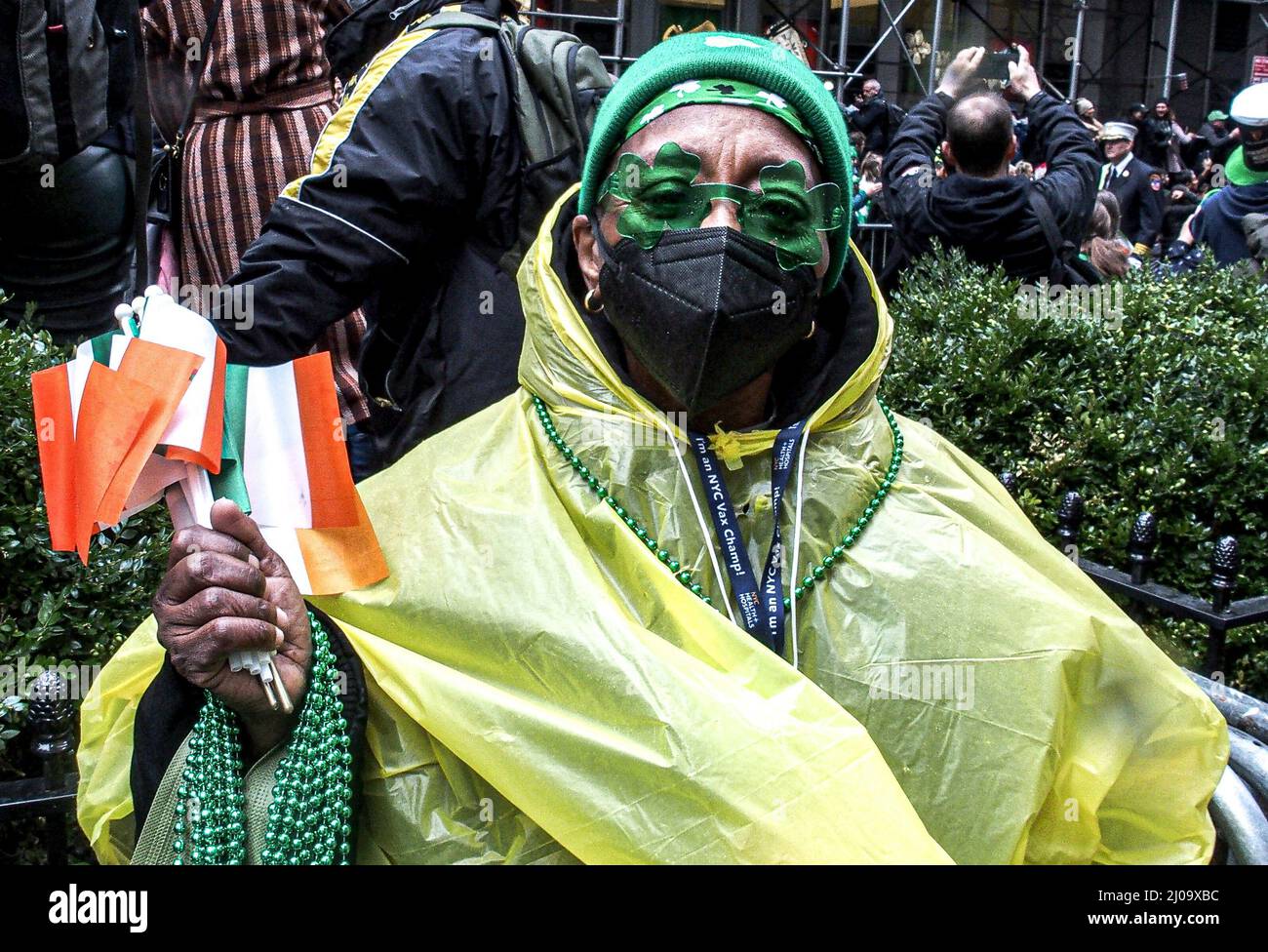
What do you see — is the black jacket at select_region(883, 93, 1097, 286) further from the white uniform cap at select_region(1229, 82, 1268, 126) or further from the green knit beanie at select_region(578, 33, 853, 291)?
the green knit beanie at select_region(578, 33, 853, 291)

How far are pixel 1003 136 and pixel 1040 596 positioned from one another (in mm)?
3580

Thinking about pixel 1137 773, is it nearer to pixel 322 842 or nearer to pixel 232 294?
pixel 322 842

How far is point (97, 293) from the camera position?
4.07 m

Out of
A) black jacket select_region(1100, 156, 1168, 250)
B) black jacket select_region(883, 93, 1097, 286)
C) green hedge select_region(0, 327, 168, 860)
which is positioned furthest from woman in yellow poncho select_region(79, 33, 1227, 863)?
black jacket select_region(1100, 156, 1168, 250)

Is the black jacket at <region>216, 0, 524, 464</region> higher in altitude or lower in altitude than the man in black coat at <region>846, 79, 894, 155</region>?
higher

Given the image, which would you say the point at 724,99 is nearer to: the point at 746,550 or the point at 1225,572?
the point at 746,550

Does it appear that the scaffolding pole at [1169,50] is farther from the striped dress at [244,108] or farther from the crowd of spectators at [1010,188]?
the striped dress at [244,108]

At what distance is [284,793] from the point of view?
170 cm

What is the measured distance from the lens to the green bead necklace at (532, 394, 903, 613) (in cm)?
197

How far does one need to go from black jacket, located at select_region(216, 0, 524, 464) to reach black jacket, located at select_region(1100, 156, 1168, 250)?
971cm

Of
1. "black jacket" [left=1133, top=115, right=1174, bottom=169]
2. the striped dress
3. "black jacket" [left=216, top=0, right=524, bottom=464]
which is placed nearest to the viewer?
"black jacket" [left=216, top=0, right=524, bottom=464]

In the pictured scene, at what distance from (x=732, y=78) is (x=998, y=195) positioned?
320cm

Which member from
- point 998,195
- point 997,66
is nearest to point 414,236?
point 998,195

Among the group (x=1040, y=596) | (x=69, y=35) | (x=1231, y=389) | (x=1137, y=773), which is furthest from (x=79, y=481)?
(x=1231, y=389)
